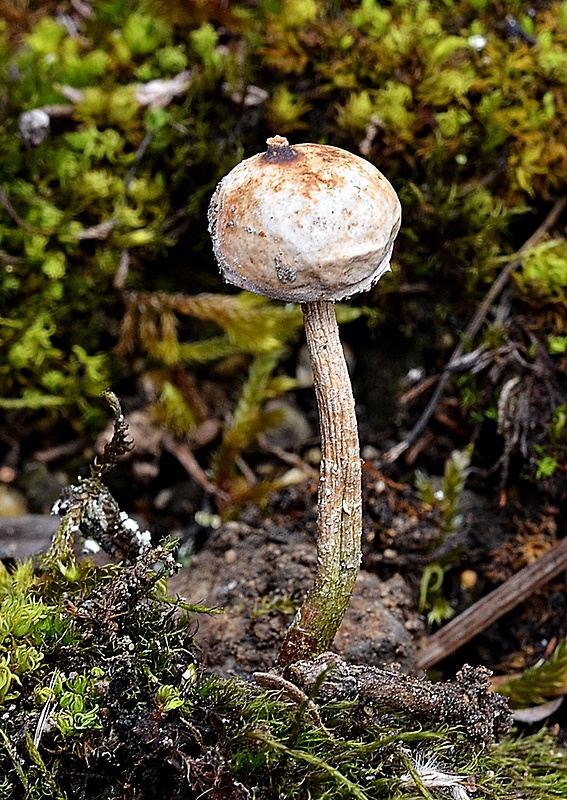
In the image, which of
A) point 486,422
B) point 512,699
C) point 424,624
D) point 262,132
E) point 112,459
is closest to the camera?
point 112,459

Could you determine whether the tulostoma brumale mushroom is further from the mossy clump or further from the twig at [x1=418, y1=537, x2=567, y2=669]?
the mossy clump

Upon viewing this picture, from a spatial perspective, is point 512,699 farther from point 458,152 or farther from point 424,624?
point 458,152

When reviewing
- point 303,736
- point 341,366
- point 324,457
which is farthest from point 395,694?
point 341,366

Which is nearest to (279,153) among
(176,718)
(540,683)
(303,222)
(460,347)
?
(303,222)

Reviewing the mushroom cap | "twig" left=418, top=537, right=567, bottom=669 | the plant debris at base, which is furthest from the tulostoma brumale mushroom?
"twig" left=418, top=537, right=567, bottom=669

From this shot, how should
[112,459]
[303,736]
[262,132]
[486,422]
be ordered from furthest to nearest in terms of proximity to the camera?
[262,132] → [486,422] → [112,459] → [303,736]
